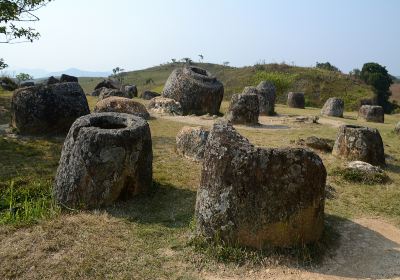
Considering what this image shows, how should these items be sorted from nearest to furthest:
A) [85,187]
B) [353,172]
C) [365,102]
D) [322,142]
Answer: [85,187]
[353,172]
[322,142]
[365,102]

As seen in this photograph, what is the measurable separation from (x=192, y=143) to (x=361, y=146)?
464cm

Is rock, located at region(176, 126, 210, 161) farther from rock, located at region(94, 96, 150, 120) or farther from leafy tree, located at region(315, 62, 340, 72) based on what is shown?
leafy tree, located at region(315, 62, 340, 72)

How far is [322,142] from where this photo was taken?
551 inches

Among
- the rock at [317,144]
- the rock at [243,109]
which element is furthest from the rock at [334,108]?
the rock at [317,144]

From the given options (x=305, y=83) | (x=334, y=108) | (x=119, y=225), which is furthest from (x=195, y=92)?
(x=305, y=83)

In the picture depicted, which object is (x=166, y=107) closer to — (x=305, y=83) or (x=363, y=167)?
(x=363, y=167)

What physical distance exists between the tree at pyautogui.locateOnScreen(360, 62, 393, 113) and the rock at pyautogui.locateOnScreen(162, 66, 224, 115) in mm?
30526

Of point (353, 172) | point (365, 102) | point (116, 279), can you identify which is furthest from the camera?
point (365, 102)

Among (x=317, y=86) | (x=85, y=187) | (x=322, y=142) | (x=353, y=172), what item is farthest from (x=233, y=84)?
(x=85, y=187)

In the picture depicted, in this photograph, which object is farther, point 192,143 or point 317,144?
point 317,144

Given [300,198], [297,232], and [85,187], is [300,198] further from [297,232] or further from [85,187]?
[85,187]

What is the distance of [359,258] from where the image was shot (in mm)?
6867

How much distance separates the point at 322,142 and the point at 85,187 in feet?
26.9

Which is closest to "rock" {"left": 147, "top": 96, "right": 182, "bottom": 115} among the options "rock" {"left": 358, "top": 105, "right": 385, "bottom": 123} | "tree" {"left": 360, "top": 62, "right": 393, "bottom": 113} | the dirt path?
"rock" {"left": 358, "top": 105, "right": 385, "bottom": 123}
